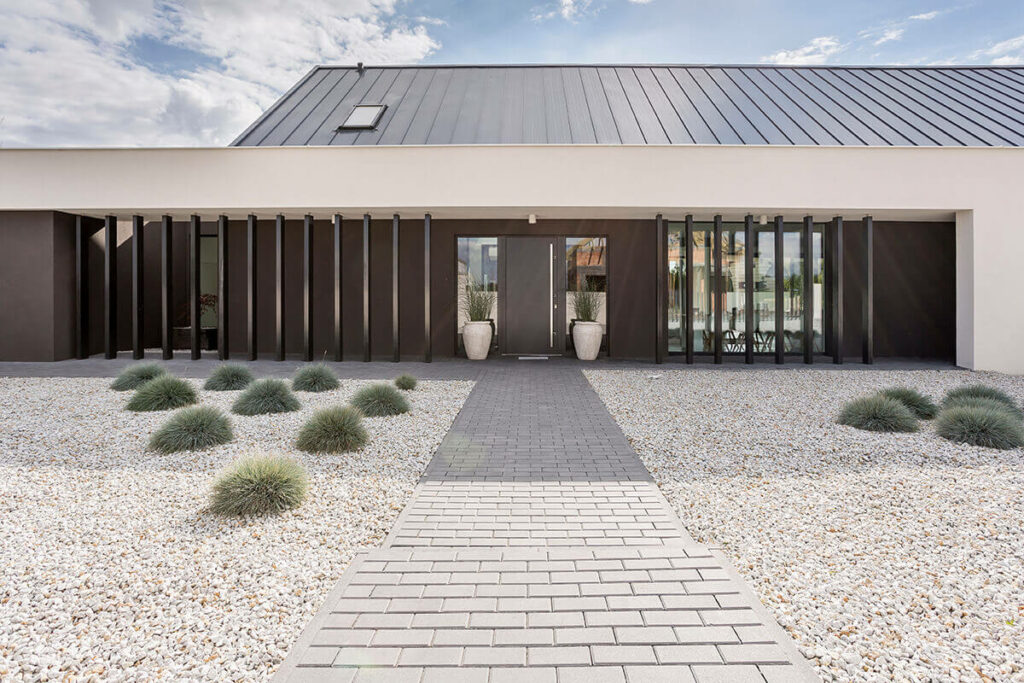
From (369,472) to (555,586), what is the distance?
1902 mm

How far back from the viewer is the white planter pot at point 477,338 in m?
10.4

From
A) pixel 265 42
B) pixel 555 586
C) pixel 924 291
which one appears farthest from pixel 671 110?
pixel 555 586

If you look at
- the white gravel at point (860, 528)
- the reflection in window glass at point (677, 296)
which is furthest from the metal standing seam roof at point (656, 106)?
the white gravel at point (860, 528)

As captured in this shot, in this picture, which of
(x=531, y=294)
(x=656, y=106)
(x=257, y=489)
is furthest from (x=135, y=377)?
(x=656, y=106)

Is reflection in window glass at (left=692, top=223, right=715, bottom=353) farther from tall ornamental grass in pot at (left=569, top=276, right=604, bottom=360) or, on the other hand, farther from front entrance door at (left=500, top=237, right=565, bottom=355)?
front entrance door at (left=500, top=237, right=565, bottom=355)

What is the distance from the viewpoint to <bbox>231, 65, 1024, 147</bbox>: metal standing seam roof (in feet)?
33.7

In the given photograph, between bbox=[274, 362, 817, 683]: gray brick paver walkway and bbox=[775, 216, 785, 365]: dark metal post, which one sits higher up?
bbox=[775, 216, 785, 365]: dark metal post

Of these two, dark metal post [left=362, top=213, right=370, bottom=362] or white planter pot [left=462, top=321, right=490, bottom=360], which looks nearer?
dark metal post [left=362, top=213, right=370, bottom=362]

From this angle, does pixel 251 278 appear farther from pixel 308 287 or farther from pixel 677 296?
pixel 677 296

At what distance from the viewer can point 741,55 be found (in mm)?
14484

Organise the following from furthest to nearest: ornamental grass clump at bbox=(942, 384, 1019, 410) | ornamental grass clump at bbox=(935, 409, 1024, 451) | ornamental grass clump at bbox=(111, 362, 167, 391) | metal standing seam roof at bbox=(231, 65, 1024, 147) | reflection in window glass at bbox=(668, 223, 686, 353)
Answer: metal standing seam roof at bbox=(231, 65, 1024, 147) < reflection in window glass at bbox=(668, 223, 686, 353) < ornamental grass clump at bbox=(111, 362, 167, 391) < ornamental grass clump at bbox=(942, 384, 1019, 410) < ornamental grass clump at bbox=(935, 409, 1024, 451)

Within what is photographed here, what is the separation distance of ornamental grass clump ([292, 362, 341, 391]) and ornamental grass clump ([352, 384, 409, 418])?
141cm

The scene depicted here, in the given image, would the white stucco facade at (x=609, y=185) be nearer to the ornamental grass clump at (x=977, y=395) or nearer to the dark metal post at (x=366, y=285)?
the dark metal post at (x=366, y=285)

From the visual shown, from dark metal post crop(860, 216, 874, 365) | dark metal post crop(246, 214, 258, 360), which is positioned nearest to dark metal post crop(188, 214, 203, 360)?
dark metal post crop(246, 214, 258, 360)
